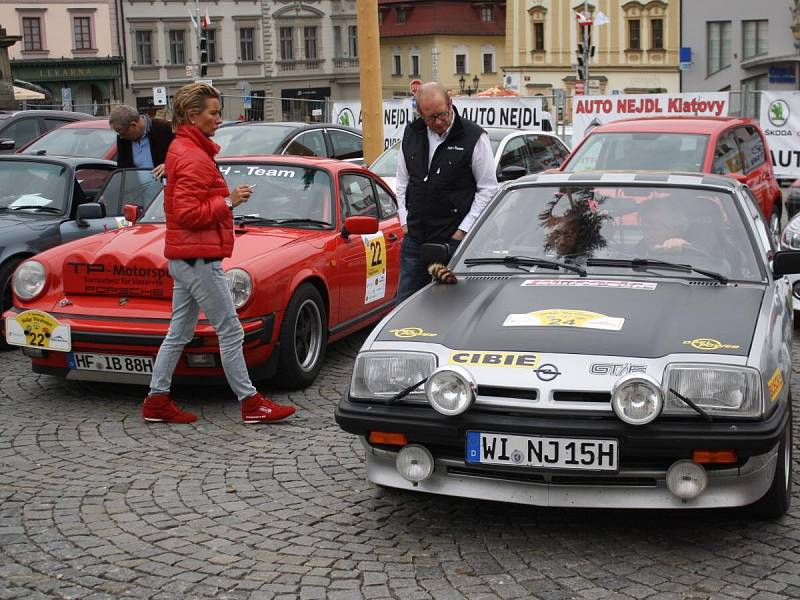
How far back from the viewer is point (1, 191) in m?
9.67

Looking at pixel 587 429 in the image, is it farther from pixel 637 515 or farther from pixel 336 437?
pixel 336 437

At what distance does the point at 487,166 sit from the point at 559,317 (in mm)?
2294

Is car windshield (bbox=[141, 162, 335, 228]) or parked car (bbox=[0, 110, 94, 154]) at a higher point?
parked car (bbox=[0, 110, 94, 154])

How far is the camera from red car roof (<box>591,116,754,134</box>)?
1261 centimetres

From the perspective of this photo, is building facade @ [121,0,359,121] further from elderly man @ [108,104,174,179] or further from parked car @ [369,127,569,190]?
elderly man @ [108,104,174,179]

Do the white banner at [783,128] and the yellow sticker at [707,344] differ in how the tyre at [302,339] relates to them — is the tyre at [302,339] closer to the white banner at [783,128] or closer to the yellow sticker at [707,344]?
the yellow sticker at [707,344]

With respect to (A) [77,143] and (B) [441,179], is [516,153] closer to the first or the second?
(A) [77,143]

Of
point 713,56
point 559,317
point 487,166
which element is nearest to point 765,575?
point 559,317

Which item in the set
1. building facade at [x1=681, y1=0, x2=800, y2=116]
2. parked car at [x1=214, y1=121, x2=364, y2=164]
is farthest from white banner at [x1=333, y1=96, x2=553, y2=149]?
building facade at [x1=681, y1=0, x2=800, y2=116]

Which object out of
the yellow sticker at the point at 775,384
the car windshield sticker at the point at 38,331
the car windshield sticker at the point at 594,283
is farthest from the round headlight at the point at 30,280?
the yellow sticker at the point at 775,384

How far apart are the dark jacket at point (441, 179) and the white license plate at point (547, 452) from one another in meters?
2.80

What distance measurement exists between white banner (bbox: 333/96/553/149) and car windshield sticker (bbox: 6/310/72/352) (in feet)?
48.2

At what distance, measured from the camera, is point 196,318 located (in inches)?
262

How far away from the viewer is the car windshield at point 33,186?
952 cm
